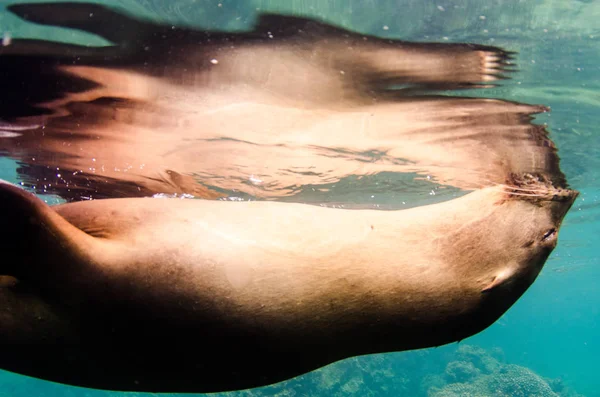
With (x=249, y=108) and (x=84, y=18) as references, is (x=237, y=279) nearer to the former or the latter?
(x=84, y=18)

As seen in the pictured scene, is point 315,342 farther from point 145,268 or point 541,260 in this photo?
point 541,260

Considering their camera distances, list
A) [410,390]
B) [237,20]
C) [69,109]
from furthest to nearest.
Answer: [410,390], [69,109], [237,20]

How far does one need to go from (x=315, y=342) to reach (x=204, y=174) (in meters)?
7.76

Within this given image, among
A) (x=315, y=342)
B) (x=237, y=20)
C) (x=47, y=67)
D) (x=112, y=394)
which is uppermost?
(x=237, y=20)

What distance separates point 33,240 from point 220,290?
3.12 feet

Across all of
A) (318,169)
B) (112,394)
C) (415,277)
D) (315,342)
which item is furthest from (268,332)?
(112,394)

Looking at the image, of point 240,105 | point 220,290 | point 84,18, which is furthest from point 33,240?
point 240,105

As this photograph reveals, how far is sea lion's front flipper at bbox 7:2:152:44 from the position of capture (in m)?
3.99

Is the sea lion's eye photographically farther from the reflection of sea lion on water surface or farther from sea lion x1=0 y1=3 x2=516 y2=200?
sea lion x1=0 y1=3 x2=516 y2=200

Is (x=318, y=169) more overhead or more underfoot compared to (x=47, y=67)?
more underfoot

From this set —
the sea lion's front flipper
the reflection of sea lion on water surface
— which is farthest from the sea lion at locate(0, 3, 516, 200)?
the reflection of sea lion on water surface

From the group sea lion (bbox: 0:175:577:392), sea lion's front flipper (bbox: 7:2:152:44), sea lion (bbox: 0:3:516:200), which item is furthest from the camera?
sea lion (bbox: 0:3:516:200)

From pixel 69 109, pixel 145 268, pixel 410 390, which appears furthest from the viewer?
pixel 410 390

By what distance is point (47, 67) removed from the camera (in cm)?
500
